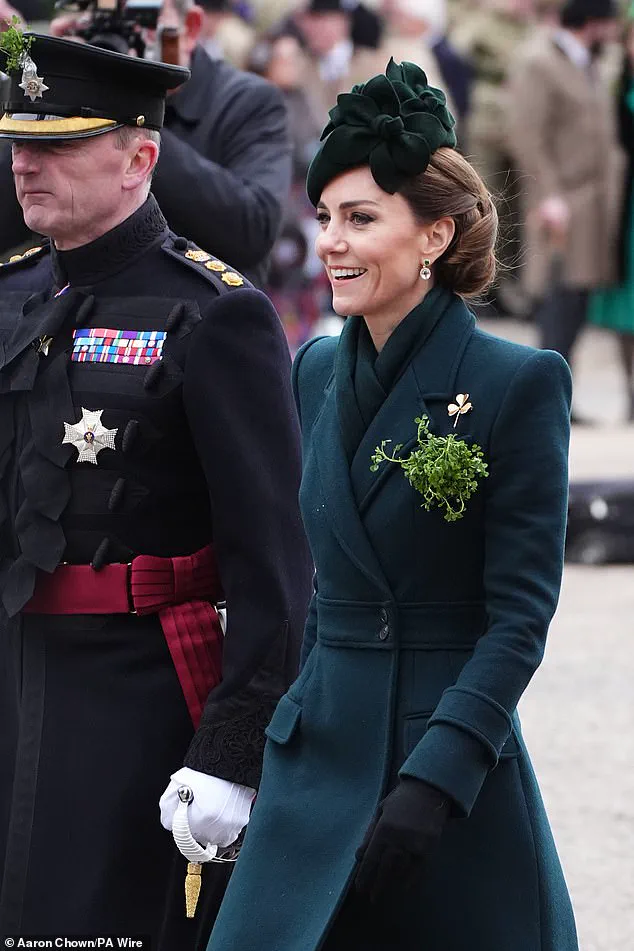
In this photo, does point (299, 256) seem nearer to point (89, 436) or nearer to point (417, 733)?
point (89, 436)

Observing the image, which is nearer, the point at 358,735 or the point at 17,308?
the point at 358,735

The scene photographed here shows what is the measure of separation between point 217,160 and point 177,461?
5.76 ft

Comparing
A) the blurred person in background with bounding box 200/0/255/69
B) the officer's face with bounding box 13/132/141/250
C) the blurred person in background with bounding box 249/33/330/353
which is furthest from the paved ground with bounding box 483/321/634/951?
the blurred person in background with bounding box 200/0/255/69

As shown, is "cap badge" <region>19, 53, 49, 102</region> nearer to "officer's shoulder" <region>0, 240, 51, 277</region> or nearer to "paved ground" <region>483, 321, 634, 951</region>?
"officer's shoulder" <region>0, 240, 51, 277</region>

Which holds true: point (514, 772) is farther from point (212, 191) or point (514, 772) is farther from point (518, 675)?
point (212, 191)

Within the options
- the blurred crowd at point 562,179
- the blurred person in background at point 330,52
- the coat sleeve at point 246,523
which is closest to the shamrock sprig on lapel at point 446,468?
the coat sleeve at point 246,523

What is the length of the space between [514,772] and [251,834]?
1.32 ft

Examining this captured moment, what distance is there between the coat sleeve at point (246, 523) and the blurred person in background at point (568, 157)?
8.63 metres

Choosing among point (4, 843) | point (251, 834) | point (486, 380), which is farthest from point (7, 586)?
point (486, 380)

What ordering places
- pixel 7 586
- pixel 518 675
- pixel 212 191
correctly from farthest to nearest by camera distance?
1. pixel 212 191
2. pixel 7 586
3. pixel 518 675

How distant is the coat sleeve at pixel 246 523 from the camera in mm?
3535

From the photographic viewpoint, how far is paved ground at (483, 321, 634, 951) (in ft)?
16.9

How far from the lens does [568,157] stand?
12.5m

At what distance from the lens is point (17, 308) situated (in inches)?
150
